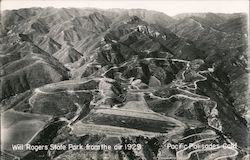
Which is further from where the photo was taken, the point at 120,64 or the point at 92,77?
the point at 120,64

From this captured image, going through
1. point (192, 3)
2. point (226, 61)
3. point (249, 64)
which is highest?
point (192, 3)

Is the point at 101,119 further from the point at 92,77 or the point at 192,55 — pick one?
the point at 192,55

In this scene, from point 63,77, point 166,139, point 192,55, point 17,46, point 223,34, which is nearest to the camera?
point 166,139

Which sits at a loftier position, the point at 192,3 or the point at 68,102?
the point at 192,3

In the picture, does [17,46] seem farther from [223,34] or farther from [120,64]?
[223,34]

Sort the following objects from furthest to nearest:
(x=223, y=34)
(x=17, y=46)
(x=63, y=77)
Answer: (x=223, y=34), (x=17, y=46), (x=63, y=77)

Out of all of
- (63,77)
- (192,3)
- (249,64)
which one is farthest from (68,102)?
(249,64)
